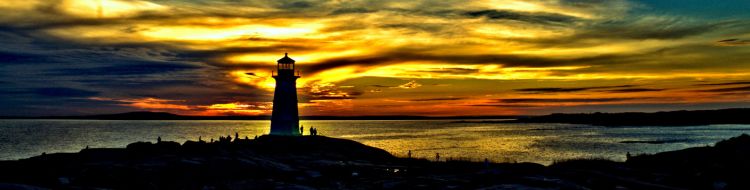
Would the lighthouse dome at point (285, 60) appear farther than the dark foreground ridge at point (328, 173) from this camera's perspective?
Yes

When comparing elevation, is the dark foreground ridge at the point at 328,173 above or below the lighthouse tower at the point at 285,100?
below

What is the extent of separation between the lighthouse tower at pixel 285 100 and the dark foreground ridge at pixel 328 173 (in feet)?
38.2

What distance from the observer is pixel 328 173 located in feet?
114

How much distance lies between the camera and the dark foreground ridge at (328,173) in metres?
27.5

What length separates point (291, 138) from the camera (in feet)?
169

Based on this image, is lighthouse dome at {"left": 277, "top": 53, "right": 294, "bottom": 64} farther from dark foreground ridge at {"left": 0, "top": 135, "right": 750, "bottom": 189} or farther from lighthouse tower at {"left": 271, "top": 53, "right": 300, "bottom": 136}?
dark foreground ridge at {"left": 0, "top": 135, "right": 750, "bottom": 189}

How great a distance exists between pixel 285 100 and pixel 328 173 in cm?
2073

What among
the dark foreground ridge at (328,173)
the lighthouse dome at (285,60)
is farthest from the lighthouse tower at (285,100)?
the dark foreground ridge at (328,173)

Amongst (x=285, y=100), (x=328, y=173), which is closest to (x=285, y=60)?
(x=285, y=100)

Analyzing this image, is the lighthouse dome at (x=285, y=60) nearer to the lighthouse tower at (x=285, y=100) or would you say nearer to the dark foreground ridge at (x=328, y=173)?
the lighthouse tower at (x=285, y=100)

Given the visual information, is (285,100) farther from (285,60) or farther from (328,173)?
(328,173)

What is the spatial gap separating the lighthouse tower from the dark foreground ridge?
38.2ft

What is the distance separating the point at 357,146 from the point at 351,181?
70.9 feet

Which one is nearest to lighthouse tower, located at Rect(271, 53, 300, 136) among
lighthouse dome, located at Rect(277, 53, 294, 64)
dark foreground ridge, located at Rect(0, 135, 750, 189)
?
lighthouse dome, located at Rect(277, 53, 294, 64)
